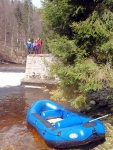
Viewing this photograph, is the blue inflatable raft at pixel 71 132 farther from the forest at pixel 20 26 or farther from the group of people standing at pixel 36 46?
the forest at pixel 20 26

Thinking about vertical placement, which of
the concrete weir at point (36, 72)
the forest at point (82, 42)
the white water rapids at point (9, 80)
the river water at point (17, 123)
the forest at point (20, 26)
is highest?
the forest at point (20, 26)

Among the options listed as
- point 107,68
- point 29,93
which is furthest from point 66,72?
point 29,93

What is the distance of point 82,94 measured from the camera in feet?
25.6

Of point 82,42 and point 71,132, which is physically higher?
point 82,42

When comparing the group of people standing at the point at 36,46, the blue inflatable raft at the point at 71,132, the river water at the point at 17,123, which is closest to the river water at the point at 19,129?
the river water at the point at 17,123

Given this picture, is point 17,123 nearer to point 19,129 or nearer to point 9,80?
point 19,129

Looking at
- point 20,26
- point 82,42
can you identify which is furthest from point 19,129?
point 20,26

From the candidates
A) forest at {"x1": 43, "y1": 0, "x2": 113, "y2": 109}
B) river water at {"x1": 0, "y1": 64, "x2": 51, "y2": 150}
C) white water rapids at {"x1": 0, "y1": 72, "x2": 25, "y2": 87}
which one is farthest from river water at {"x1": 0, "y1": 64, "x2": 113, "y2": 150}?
white water rapids at {"x1": 0, "y1": 72, "x2": 25, "y2": 87}

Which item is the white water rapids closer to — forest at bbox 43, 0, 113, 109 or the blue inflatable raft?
forest at bbox 43, 0, 113, 109

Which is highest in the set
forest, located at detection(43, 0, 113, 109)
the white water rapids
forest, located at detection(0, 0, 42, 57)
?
forest, located at detection(0, 0, 42, 57)

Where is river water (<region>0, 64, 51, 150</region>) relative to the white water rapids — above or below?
below

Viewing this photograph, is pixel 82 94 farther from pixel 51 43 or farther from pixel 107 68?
pixel 51 43

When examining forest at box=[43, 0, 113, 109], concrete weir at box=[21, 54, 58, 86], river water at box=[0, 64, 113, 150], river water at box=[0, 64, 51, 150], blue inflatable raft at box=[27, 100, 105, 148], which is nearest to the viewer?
blue inflatable raft at box=[27, 100, 105, 148]

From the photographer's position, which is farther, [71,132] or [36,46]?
[36,46]
